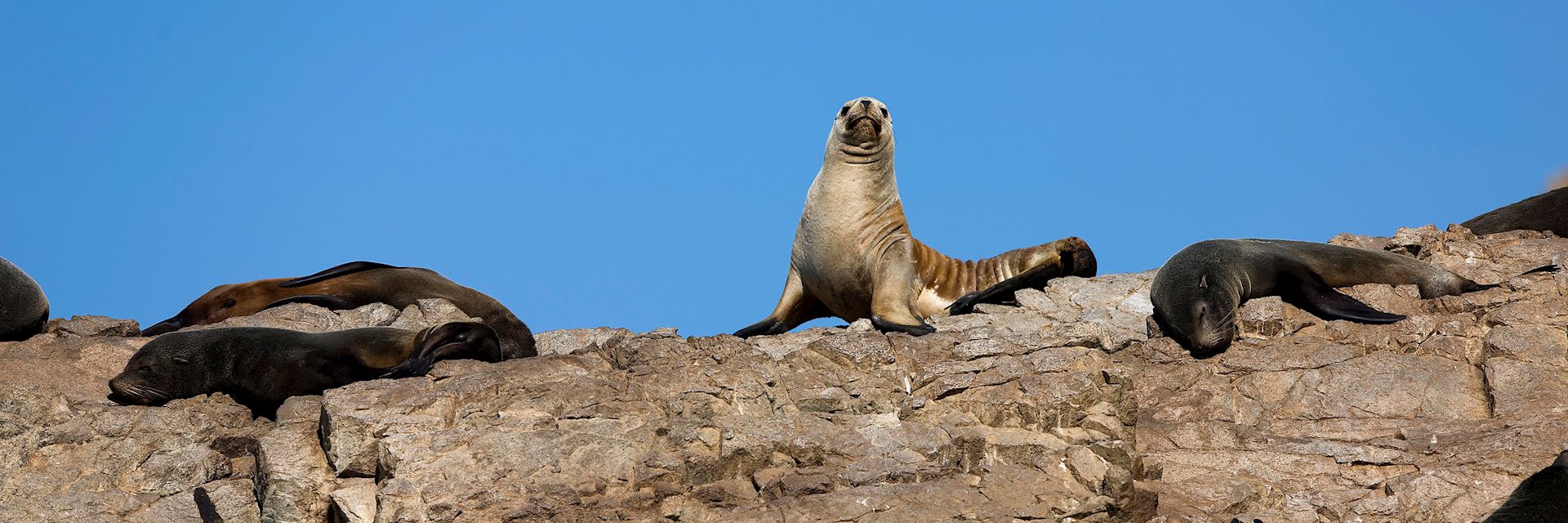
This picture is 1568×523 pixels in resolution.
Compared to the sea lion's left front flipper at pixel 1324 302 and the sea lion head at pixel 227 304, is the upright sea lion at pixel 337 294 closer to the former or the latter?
the sea lion head at pixel 227 304

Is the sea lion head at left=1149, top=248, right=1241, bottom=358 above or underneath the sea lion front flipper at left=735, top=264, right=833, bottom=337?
underneath

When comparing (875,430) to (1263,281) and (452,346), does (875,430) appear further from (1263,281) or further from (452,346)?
(1263,281)

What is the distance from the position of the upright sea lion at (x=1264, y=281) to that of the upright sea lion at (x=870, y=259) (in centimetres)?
138

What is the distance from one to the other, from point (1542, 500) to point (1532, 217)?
616cm

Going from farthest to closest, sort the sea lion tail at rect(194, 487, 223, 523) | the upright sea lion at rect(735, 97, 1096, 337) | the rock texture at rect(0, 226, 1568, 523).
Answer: the upright sea lion at rect(735, 97, 1096, 337) → the sea lion tail at rect(194, 487, 223, 523) → the rock texture at rect(0, 226, 1568, 523)

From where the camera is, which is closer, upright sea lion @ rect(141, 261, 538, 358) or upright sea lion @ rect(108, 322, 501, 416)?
upright sea lion @ rect(108, 322, 501, 416)

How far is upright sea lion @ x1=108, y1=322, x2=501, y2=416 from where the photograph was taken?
10.1 meters

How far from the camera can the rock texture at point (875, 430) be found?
8117mm

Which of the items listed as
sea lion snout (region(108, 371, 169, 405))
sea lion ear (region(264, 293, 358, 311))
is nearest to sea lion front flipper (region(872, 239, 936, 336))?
sea lion ear (region(264, 293, 358, 311))

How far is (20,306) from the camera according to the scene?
11242 mm

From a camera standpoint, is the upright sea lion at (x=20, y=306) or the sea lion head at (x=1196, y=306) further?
the upright sea lion at (x=20, y=306)

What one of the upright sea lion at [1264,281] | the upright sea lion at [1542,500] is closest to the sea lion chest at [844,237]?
the upright sea lion at [1264,281]

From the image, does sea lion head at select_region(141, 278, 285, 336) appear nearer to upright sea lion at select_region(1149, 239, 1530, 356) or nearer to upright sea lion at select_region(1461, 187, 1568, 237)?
upright sea lion at select_region(1149, 239, 1530, 356)

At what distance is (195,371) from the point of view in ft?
33.6
